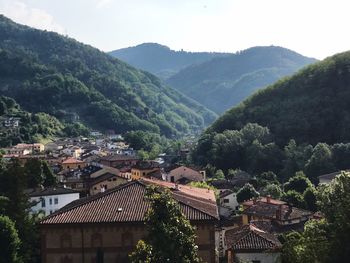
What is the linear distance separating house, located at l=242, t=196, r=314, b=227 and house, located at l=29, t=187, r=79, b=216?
18935 mm

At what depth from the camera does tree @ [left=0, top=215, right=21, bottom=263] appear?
38.4 meters

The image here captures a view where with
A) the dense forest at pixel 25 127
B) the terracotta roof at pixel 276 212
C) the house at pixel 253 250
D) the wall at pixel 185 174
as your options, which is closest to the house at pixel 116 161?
the wall at pixel 185 174

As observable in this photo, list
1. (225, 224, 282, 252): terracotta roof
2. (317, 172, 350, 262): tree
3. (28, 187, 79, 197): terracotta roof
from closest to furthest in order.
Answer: (317, 172, 350, 262): tree, (225, 224, 282, 252): terracotta roof, (28, 187, 79, 197): terracotta roof

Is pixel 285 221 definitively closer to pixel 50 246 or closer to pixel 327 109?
pixel 50 246

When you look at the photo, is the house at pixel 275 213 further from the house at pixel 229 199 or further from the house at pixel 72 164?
the house at pixel 72 164

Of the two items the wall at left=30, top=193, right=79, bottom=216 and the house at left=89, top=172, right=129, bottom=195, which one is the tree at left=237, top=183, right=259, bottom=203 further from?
the wall at left=30, top=193, right=79, bottom=216

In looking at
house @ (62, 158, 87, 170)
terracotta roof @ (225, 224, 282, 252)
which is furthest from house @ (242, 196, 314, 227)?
house @ (62, 158, 87, 170)

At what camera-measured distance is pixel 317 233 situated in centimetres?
2480

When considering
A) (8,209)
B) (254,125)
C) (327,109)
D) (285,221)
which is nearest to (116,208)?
(8,209)

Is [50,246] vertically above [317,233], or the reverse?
[317,233]

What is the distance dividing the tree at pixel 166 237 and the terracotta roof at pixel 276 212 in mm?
34015

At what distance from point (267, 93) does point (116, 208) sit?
117 meters

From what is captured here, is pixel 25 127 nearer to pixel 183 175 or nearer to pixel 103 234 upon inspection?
pixel 183 175

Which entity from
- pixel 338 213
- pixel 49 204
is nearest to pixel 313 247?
pixel 338 213
